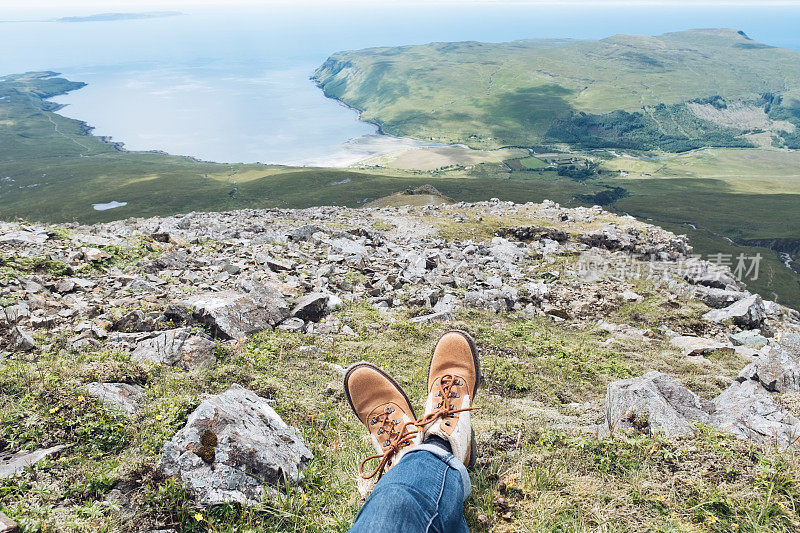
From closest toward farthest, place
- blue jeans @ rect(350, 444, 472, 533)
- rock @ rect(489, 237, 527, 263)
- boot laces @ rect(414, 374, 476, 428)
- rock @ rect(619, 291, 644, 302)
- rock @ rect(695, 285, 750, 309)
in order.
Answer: blue jeans @ rect(350, 444, 472, 533) → boot laces @ rect(414, 374, 476, 428) → rock @ rect(619, 291, 644, 302) → rock @ rect(695, 285, 750, 309) → rock @ rect(489, 237, 527, 263)

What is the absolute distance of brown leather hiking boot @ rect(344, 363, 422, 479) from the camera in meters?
5.21

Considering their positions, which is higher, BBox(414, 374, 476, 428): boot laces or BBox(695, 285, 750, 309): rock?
BBox(414, 374, 476, 428): boot laces

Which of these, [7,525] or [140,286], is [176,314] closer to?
[140,286]

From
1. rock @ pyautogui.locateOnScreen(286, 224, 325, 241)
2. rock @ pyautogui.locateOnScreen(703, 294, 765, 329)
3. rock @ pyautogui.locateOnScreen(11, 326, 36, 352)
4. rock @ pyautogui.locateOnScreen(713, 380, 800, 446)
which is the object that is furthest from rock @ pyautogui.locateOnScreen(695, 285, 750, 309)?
rock @ pyautogui.locateOnScreen(11, 326, 36, 352)

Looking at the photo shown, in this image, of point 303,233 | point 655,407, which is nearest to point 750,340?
point 655,407

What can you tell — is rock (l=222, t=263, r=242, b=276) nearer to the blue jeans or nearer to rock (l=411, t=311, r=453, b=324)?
rock (l=411, t=311, r=453, b=324)

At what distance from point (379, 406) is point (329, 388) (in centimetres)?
252

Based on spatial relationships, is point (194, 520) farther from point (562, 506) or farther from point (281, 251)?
point (281, 251)

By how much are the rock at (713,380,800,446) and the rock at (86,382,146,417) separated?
8.89 meters

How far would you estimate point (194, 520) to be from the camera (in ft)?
14.8

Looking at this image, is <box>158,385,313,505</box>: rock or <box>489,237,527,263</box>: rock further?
<box>489,237,527,263</box>: rock

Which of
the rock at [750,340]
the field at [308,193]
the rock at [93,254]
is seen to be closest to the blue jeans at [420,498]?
the rock at [750,340]

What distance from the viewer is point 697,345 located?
13.9 meters

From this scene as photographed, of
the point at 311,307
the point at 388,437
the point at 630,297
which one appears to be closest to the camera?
the point at 388,437
